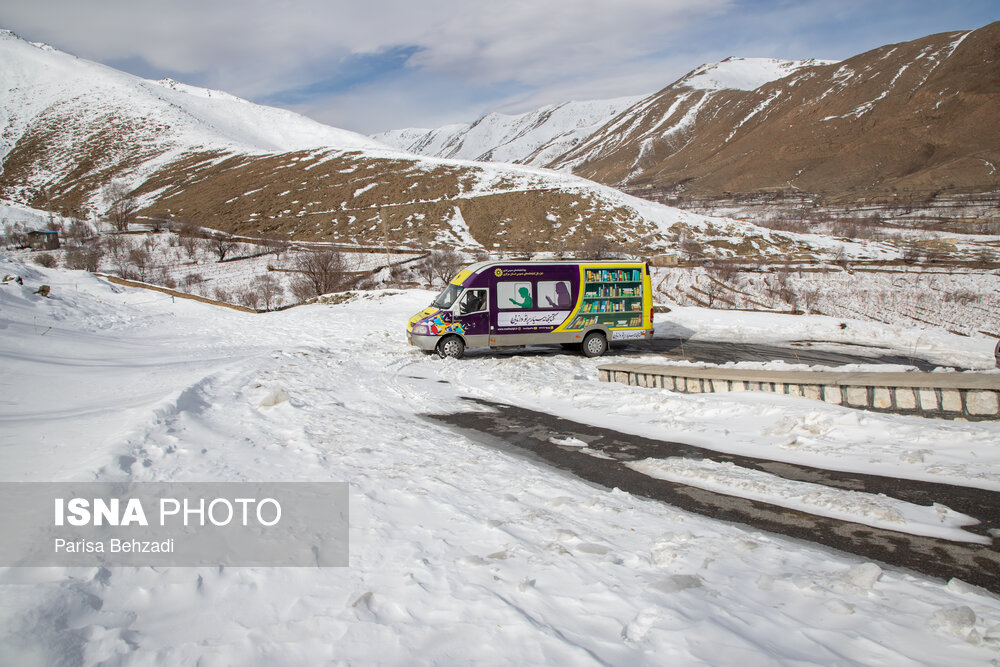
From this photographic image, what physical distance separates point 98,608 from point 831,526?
5.91m

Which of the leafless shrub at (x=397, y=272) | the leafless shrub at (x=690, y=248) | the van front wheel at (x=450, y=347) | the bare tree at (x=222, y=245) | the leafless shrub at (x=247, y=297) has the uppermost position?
the bare tree at (x=222, y=245)

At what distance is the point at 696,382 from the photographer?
11047 millimetres

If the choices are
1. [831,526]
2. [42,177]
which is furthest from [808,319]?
[42,177]

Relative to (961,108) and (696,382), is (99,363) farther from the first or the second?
(961,108)

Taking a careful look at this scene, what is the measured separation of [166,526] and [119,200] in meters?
98.3

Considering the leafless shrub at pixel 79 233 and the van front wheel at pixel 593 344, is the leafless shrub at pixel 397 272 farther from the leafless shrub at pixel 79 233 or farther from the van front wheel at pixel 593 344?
the leafless shrub at pixel 79 233

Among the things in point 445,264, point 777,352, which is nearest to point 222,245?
point 445,264

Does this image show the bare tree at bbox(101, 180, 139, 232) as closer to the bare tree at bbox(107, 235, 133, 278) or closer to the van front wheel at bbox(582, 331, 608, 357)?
the bare tree at bbox(107, 235, 133, 278)

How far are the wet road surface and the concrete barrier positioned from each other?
2.81 metres

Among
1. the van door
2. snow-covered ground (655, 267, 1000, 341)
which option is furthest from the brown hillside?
the van door

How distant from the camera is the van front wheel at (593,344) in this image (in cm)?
1628

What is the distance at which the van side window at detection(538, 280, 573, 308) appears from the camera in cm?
1591

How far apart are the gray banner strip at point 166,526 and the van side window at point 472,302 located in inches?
411

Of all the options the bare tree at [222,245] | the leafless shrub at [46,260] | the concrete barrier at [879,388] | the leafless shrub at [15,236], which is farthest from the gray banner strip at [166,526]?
the leafless shrub at [15,236]
